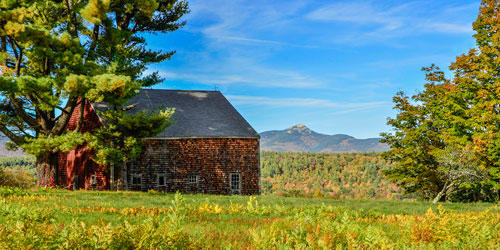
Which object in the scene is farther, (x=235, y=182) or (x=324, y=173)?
(x=324, y=173)

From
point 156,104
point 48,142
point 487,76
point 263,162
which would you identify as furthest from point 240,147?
point 263,162

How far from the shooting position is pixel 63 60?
1966cm

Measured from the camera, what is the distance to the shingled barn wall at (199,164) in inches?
1070

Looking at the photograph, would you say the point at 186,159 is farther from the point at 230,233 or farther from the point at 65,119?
the point at 230,233

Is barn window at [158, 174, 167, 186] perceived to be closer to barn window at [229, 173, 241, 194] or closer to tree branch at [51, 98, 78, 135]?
barn window at [229, 173, 241, 194]

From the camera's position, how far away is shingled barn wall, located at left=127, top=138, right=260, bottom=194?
2717cm

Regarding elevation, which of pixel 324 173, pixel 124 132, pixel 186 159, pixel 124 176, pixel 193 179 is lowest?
pixel 324 173

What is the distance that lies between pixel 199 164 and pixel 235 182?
9.89 ft

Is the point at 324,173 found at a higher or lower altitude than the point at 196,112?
lower

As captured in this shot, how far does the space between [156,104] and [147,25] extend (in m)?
6.49

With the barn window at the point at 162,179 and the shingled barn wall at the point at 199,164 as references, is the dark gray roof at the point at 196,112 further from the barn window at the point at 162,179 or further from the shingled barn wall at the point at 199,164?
the barn window at the point at 162,179

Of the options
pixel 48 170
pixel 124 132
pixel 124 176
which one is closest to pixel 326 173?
pixel 124 176

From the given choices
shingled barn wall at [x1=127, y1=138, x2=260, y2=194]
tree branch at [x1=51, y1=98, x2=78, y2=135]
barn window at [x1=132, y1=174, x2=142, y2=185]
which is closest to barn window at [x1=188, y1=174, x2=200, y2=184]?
shingled barn wall at [x1=127, y1=138, x2=260, y2=194]

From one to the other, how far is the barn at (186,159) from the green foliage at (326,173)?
51.8 meters
